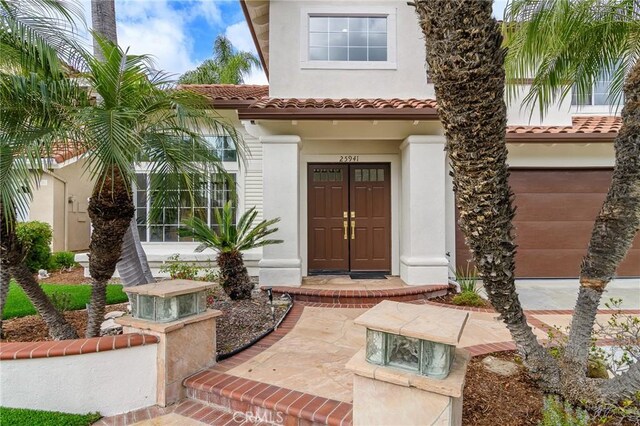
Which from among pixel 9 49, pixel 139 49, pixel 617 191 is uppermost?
pixel 139 49

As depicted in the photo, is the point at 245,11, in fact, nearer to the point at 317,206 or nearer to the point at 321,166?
the point at 321,166

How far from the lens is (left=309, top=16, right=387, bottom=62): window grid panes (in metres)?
8.39

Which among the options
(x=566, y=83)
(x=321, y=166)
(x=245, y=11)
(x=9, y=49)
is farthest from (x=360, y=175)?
(x=9, y=49)

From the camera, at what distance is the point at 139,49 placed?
4.20 m

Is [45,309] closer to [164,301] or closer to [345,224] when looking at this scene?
[164,301]

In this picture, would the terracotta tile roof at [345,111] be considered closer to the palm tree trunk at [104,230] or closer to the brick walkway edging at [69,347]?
the palm tree trunk at [104,230]

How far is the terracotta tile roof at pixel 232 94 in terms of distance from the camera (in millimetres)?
8234

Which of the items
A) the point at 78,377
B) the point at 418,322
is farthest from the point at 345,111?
the point at 78,377

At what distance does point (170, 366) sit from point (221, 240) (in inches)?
113

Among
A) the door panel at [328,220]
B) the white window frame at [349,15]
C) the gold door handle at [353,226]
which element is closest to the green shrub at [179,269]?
the door panel at [328,220]

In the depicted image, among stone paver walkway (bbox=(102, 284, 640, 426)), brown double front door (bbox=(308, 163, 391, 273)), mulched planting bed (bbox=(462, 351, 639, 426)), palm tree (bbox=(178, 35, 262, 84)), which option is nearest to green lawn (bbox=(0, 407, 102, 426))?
stone paver walkway (bbox=(102, 284, 640, 426))

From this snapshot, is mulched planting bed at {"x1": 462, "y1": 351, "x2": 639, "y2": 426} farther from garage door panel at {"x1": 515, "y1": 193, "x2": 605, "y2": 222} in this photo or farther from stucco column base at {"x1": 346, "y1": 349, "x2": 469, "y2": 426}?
garage door panel at {"x1": 515, "y1": 193, "x2": 605, "y2": 222}

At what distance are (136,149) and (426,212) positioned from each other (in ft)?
18.2

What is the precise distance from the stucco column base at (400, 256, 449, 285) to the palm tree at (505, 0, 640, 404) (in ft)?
11.7
